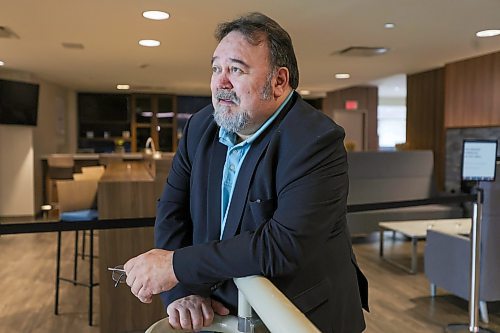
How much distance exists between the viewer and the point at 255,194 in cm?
102

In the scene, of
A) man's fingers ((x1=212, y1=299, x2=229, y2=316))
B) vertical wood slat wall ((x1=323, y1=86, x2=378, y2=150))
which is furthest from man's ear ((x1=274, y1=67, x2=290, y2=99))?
vertical wood slat wall ((x1=323, y1=86, x2=378, y2=150))

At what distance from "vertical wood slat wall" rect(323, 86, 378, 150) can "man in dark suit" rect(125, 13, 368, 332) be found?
10203 millimetres

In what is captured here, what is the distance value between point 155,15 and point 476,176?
2797mm

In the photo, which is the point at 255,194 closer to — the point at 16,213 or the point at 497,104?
the point at 497,104

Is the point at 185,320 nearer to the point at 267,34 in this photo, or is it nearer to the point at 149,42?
the point at 267,34

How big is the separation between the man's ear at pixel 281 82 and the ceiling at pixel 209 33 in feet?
8.15

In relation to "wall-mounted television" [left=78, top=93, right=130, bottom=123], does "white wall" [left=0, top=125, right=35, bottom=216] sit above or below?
below

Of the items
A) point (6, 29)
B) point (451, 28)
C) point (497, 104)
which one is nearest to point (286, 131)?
point (451, 28)

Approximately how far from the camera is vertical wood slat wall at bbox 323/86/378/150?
11.0 metres

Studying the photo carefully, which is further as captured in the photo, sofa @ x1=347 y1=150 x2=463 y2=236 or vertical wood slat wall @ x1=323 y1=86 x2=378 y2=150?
vertical wood slat wall @ x1=323 y1=86 x2=378 y2=150

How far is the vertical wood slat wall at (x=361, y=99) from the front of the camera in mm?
11016

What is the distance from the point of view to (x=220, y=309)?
3.60 feet

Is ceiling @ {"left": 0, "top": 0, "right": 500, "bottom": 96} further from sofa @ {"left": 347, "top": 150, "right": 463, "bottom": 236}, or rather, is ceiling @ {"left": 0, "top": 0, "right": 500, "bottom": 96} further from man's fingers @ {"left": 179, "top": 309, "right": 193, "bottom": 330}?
man's fingers @ {"left": 179, "top": 309, "right": 193, "bottom": 330}

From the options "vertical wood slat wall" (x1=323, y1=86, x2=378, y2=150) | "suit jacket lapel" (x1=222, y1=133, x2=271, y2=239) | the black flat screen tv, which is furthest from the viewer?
"vertical wood slat wall" (x1=323, y1=86, x2=378, y2=150)
